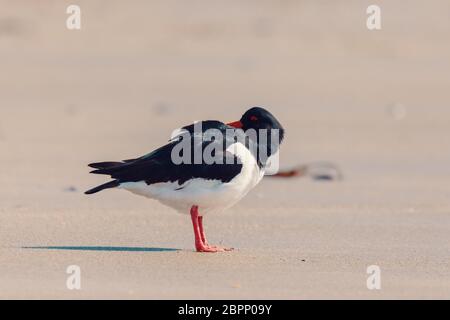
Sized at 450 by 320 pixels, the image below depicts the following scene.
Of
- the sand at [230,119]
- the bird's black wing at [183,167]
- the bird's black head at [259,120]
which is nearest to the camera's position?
the sand at [230,119]

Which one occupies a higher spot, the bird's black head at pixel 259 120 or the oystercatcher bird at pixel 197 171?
the bird's black head at pixel 259 120

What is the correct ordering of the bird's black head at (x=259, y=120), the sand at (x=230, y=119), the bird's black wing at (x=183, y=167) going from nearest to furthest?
1. the sand at (x=230, y=119)
2. the bird's black wing at (x=183, y=167)
3. the bird's black head at (x=259, y=120)

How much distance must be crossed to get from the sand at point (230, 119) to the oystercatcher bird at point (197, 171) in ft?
1.09

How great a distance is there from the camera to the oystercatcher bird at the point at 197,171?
7203 mm

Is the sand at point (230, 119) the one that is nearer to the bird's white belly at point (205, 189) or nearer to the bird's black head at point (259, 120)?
the bird's white belly at point (205, 189)

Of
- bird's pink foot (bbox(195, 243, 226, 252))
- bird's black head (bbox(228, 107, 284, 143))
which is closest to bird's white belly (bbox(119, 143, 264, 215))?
bird's pink foot (bbox(195, 243, 226, 252))

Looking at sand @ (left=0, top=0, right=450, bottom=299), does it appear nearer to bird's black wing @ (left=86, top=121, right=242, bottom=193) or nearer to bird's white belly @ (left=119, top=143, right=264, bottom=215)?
bird's white belly @ (left=119, top=143, right=264, bottom=215)

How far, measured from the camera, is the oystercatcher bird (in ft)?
23.6

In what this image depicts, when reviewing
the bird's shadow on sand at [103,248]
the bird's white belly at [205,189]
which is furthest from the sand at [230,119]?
the bird's white belly at [205,189]

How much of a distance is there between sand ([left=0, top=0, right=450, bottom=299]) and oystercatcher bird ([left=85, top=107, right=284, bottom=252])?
332 mm

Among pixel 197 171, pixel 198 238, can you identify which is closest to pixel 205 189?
pixel 197 171

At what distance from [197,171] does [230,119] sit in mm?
7357

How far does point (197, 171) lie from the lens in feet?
23.6

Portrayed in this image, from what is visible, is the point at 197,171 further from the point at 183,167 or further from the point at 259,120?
the point at 259,120
